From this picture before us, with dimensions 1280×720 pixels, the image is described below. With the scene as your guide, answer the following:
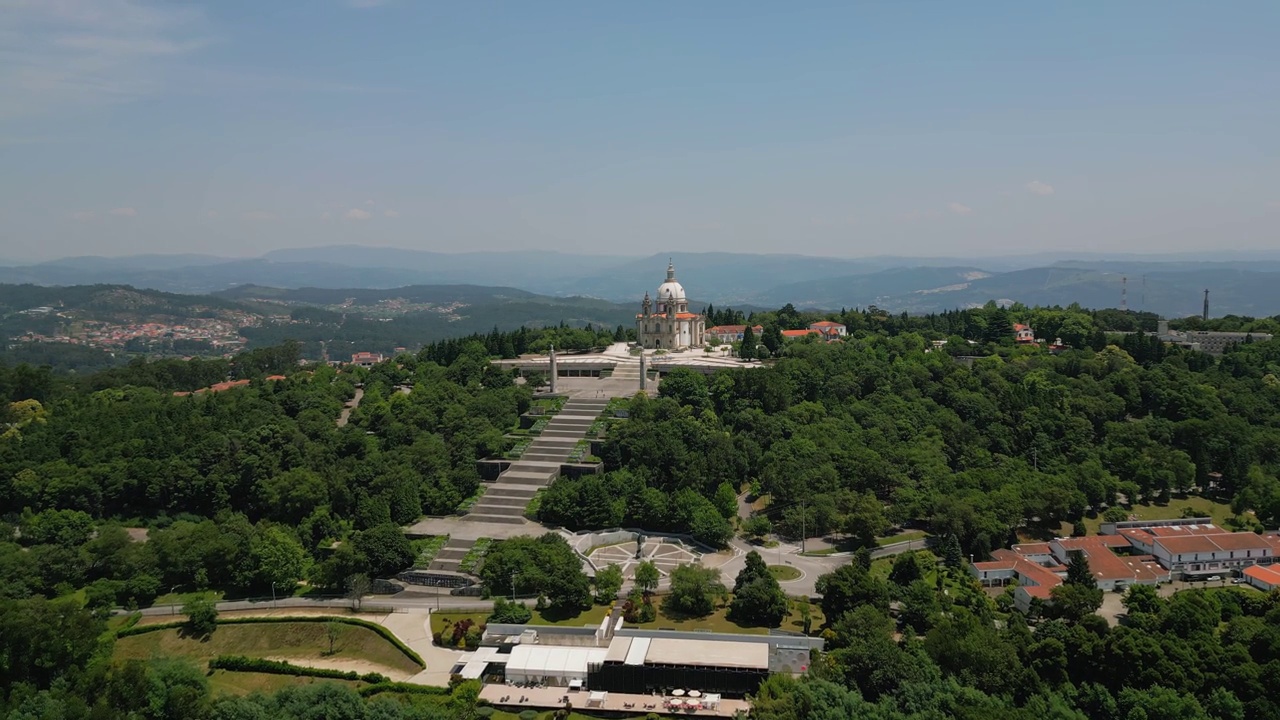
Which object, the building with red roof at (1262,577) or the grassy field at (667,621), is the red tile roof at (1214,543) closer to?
the building with red roof at (1262,577)

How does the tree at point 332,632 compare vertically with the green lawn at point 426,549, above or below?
below

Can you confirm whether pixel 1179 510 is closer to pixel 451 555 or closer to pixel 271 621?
pixel 451 555

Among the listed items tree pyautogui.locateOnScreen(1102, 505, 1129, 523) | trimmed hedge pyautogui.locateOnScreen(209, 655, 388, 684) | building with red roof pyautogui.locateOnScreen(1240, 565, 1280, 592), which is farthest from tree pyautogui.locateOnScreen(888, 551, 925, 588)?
trimmed hedge pyautogui.locateOnScreen(209, 655, 388, 684)

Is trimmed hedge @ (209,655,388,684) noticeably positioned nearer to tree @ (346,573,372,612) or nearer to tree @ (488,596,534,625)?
tree @ (346,573,372,612)

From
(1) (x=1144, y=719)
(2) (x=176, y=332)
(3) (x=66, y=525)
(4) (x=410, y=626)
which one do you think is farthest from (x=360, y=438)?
(2) (x=176, y=332)

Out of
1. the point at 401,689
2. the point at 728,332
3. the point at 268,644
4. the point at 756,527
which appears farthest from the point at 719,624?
the point at 728,332

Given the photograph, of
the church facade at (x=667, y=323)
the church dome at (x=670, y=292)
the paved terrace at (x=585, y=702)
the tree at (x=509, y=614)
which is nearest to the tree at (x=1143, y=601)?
the paved terrace at (x=585, y=702)

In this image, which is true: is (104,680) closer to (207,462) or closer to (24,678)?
(24,678)
